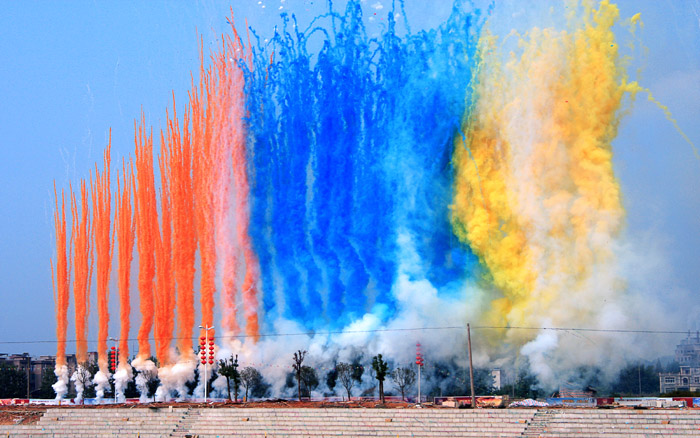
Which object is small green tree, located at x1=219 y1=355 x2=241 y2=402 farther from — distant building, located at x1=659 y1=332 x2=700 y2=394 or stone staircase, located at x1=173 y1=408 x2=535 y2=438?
distant building, located at x1=659 y1=332 x2=700 y2=394

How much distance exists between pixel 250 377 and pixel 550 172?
33.3m

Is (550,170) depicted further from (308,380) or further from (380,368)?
(308,380)

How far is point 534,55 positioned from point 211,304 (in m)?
35.1

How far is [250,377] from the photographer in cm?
8569

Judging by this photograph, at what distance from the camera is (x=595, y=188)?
7319cm

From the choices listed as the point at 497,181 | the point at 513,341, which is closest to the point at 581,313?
the point at 513,341

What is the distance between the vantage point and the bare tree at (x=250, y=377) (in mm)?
84925

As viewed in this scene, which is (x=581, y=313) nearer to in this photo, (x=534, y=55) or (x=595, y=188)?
(x=595, y=188)

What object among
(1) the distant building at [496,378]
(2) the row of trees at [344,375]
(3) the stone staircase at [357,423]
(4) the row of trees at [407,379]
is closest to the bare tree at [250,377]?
(4) the row of trees at [407,379]

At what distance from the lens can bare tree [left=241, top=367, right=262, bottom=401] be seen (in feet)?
279

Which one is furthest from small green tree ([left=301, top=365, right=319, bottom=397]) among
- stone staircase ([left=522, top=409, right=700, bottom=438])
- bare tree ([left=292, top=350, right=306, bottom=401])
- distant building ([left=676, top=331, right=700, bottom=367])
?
distant building ([left=676, top=331, right=700, bottom=367])

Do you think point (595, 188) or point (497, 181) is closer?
point (595, 188)

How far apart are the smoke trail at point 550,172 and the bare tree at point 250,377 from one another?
2391 cm

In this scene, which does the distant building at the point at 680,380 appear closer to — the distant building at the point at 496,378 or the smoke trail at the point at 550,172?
the distant building at the point at 496,378
